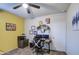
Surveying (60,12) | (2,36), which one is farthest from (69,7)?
(2,36)

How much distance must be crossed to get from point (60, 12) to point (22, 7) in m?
0.67

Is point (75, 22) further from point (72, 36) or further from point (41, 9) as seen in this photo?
point (41, 9)

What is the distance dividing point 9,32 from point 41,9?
0.71m

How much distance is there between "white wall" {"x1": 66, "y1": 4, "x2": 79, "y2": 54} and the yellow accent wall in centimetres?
85

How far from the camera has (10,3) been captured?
1.62m

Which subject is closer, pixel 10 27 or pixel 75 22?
pixel 75 22

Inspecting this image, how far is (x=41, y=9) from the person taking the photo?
1.71 m

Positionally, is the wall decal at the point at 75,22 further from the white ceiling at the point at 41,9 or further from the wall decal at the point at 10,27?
the wall decal at the point at 10,27

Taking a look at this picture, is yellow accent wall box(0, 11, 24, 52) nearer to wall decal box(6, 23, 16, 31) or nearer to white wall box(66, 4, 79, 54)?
wall decal box(6, 23, 16, 31)

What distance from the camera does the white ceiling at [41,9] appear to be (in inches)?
64.2

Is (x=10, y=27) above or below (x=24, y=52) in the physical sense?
above

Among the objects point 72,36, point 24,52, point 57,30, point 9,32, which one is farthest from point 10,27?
point 72,36

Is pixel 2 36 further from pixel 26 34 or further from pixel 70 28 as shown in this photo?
pixel 70 28
